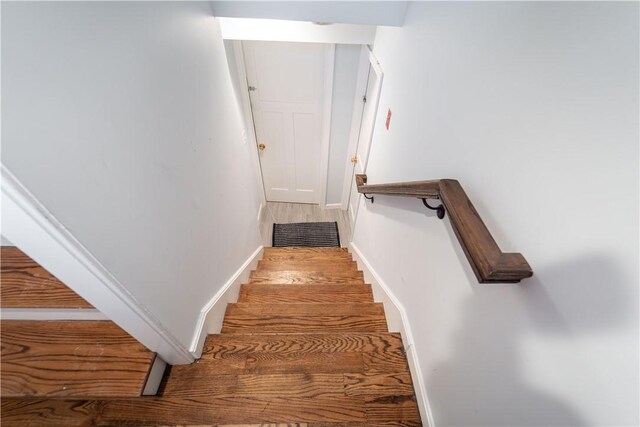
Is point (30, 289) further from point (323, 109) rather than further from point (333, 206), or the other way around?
point (333, 206)

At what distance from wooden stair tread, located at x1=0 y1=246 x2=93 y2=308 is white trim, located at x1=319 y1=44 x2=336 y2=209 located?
240 cm

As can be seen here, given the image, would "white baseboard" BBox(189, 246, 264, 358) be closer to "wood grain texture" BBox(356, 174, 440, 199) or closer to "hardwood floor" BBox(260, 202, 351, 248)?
"wood grain texture" BBox(356, 174, 440, 199)

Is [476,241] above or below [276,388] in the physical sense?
above

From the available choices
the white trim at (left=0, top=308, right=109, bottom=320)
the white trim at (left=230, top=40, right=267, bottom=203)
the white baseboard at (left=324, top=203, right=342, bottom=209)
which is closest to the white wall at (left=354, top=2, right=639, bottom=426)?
the white trim at (left=0, top=308, right=109, bottom=320)

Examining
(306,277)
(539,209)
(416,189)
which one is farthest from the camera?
(306,277)

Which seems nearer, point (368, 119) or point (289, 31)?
point (289, 31)

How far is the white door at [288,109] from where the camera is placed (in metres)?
2.28

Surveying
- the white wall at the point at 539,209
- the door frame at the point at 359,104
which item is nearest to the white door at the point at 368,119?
the door frame at the point at 359,104

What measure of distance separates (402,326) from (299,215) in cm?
264

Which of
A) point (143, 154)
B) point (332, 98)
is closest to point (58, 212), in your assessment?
point (143, 154)

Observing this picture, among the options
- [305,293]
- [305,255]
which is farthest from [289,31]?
[305,255]

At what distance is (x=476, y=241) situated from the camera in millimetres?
572

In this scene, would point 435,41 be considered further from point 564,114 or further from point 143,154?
point 143,154

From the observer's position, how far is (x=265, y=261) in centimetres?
251
